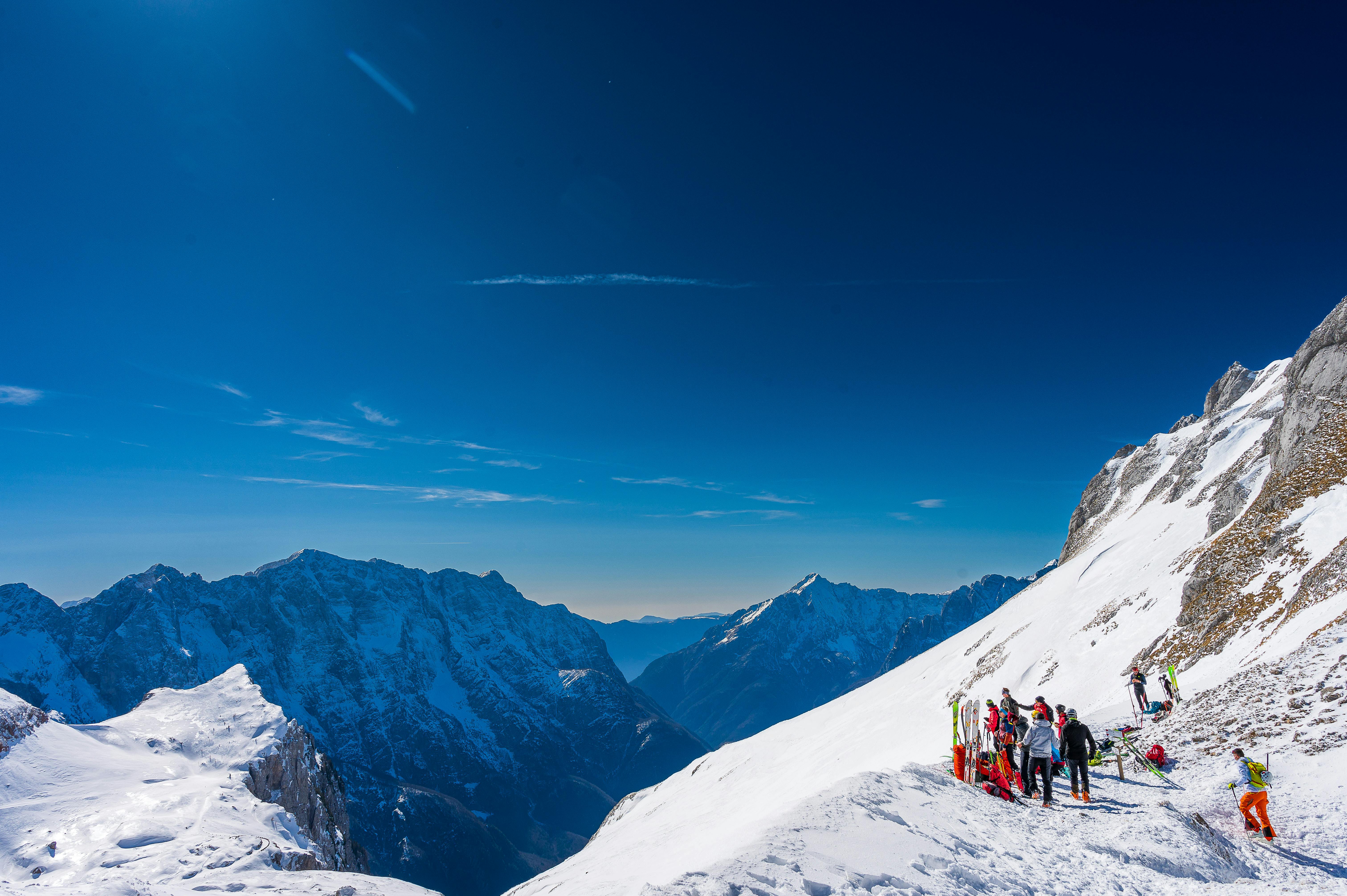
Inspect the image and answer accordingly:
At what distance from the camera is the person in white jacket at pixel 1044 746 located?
592 inches

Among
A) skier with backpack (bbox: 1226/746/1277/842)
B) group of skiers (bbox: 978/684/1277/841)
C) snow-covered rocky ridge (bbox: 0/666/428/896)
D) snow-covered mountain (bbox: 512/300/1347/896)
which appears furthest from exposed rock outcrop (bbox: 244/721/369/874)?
skier with backpack (bbox: 1226/746/1277/842)

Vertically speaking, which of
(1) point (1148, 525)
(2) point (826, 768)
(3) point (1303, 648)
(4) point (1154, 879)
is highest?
(1) point (1148, 525)

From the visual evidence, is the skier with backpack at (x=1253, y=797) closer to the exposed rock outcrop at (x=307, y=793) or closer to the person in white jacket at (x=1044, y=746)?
the person in white jacket at (x=1044, y=746)

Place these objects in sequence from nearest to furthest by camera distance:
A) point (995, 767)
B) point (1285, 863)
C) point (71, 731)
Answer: point (1285, 863) < point (995, 767) < point (71, 731)

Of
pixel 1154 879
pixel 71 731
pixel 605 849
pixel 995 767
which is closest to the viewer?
pixel 1154 879

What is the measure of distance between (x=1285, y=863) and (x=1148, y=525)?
5097 centimetres

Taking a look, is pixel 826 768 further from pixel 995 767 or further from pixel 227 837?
pixel 227 837

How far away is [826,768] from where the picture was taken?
40688mm

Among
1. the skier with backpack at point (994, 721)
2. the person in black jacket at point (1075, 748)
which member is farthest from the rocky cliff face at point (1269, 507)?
the skier with backpack at point (994, 721)

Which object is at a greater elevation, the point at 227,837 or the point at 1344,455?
the point at 1344,455

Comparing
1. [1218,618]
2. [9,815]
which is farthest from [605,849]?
[1218,618]

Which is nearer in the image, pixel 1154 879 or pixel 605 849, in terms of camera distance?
pixel 1154 879

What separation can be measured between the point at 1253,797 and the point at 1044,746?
393 centimetres

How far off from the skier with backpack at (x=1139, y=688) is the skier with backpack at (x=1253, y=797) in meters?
10.7
